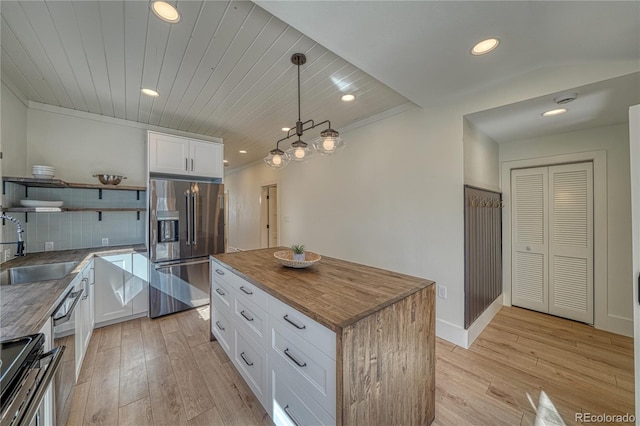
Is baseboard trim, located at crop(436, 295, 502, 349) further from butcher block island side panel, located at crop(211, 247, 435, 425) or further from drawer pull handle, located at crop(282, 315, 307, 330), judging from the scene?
drawer pull handle, located at crop(282, 315, 307, 330)

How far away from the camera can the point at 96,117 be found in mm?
3057

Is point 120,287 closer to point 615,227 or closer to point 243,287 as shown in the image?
point 243,287

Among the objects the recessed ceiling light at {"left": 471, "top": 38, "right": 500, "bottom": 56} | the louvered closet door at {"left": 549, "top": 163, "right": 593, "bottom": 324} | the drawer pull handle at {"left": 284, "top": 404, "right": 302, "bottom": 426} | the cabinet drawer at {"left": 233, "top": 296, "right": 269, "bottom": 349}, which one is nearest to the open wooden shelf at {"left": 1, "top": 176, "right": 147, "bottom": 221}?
the cabinet drawer at {"left": 233, "top": 296, "right": 269, "bottom": 349}

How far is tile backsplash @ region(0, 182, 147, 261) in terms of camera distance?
2.55m

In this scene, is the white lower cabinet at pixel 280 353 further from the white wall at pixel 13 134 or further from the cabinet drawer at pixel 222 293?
the white wall at pixel 13 134

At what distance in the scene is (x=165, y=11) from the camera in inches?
57.6

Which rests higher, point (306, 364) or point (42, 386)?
point (42, 386)

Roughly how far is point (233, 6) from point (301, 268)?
183 centimetres

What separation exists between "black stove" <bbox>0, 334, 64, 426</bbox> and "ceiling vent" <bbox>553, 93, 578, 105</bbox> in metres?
3.47

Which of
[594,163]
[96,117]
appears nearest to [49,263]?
[96,117]

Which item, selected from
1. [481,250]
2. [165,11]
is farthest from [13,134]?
[481,250]

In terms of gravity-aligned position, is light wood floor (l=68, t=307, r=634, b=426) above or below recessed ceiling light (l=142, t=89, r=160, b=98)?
below

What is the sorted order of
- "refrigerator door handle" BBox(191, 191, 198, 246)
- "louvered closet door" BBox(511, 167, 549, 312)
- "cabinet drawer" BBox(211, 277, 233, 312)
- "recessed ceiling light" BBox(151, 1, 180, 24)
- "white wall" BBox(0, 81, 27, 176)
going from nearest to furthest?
"recessed ceiling light" BBox(151, 1, 180, 24), "cabinet drawer" BBox(211, 277, 233, 312), "white wall" BBox(0, 81, 27, 176), "louvered closet door" BBox(511, 167, 549, 312), "refrigerator door handle" BBox(191, 191, 198, 246)

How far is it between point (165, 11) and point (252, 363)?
2406mm
